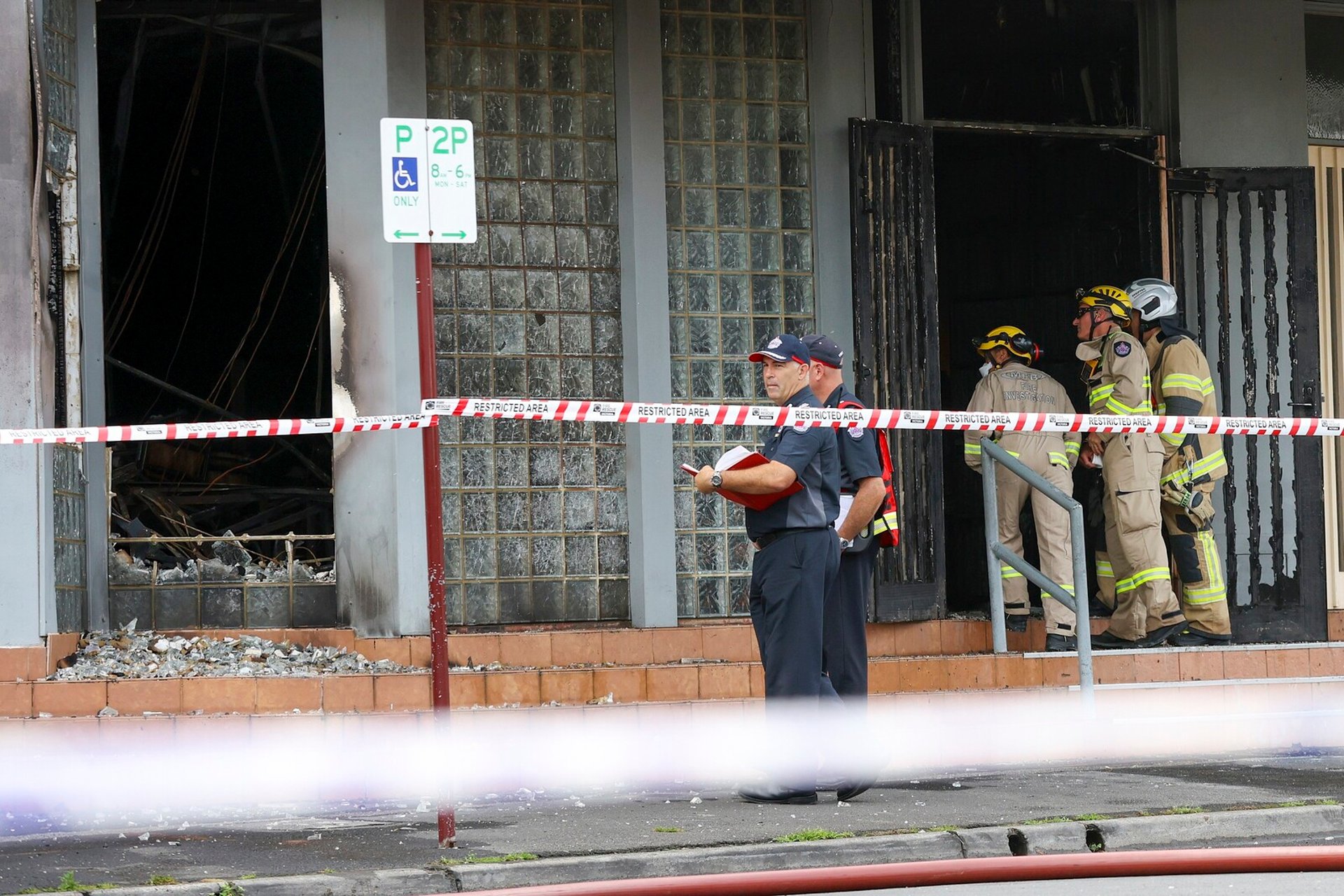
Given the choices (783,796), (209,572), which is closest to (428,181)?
(783,796)

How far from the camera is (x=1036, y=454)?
11.2 meters

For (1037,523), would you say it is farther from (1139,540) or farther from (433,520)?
(433,520)

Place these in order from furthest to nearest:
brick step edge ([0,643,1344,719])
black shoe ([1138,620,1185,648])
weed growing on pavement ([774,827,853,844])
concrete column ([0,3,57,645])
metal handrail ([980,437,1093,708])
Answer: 1. black shoe ([1138,620,1185,648])
2. metal handrail ([980,437,1093,708])
3. concrete column ([0,3,57,645])
4. brick step edge ([0,643,1344,719])
5. weed growing on pavement ([774,827,853,844])

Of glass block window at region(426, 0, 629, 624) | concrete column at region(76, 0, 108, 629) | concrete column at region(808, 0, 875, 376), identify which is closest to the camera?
concrete column at region(76, 0, 108, 629)

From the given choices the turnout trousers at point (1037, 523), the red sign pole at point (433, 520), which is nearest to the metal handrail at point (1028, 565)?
the turnout trousers at point (1037, 523)

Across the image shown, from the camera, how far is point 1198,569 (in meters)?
11.1

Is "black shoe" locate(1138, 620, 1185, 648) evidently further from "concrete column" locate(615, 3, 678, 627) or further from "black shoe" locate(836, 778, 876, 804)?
"black shoe" locate(836, 778, 876, 804)

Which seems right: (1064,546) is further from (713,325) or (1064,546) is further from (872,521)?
(872,521)

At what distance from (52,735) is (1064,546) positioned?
5780 millimetres

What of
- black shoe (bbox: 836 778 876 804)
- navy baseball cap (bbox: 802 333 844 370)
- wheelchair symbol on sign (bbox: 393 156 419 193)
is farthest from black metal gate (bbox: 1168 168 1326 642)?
wheelchair symbol on sign (bbox: 393 156 419 193)

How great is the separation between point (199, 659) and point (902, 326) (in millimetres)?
4274

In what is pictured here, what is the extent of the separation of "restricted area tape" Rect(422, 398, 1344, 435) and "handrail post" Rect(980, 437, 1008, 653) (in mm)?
1306

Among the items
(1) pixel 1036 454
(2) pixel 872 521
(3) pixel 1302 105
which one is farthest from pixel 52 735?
(3) pixel 1302 105

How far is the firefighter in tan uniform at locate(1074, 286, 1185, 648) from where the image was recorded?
35.9 ft
